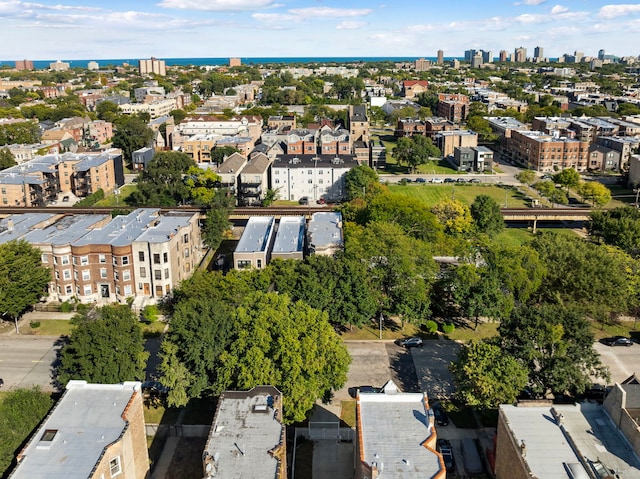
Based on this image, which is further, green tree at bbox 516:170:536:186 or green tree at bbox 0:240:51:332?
green tree at bbox 516:170:536:186

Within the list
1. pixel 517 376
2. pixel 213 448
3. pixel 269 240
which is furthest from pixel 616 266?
pixel 213 448

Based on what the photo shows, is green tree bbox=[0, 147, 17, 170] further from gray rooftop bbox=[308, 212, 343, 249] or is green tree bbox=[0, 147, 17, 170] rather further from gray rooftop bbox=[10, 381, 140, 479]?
gray rooftop bbox=[10, 381, 140, 479]

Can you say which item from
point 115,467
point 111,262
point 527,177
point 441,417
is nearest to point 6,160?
point 111,262

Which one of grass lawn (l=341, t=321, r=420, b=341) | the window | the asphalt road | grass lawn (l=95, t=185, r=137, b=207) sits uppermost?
grass lawn (l=95, t=185, r=137, b=207)

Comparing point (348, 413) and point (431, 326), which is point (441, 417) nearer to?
point (348, 413)

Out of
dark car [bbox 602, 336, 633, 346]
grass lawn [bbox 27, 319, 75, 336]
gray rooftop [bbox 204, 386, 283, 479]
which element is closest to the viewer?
gray rooftop [bbox 204, 386, 283, 479]

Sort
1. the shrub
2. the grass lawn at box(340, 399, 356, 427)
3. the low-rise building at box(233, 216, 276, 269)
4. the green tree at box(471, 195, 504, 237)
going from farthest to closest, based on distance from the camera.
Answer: the green tree at box(471, 195, 504, 237)
the low-rise building at box(233, 216, 276, 269)
the shrub
the grass lawn at box(340, 399, 356, 427)

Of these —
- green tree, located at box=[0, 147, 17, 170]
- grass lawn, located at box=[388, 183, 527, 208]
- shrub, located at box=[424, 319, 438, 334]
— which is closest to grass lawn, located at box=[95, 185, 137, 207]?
green tree, located at box=[0, 147, 17, 170]
